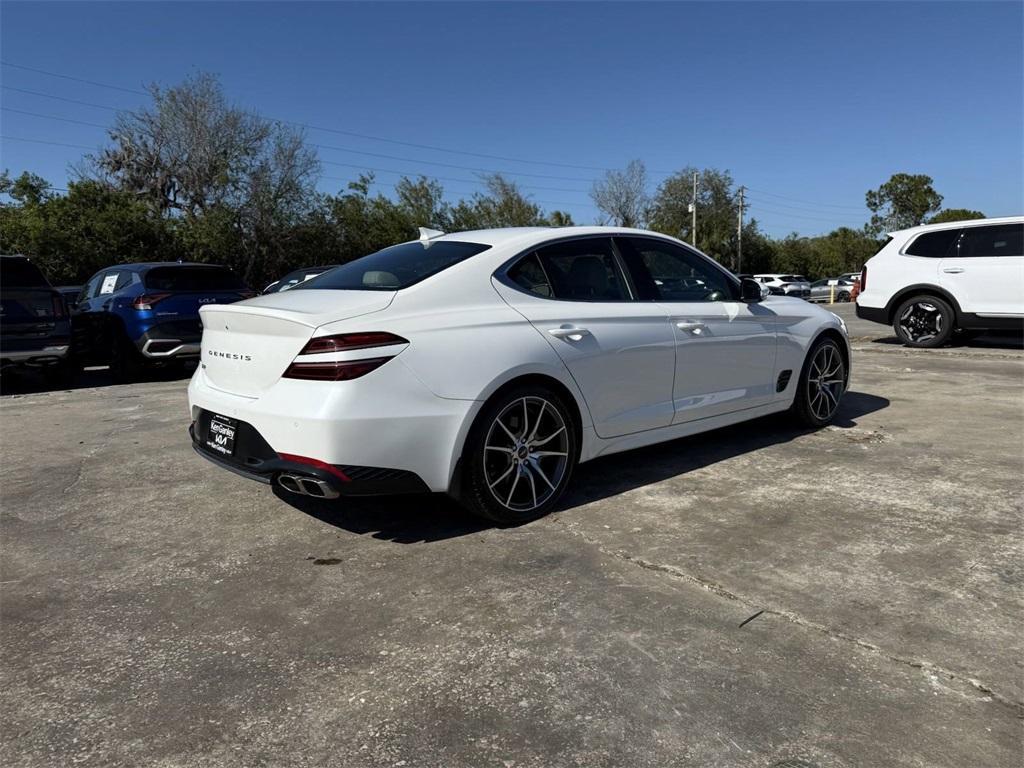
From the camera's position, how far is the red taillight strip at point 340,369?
308 centimetres

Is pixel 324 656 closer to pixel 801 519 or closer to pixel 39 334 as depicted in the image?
pixel 801 519

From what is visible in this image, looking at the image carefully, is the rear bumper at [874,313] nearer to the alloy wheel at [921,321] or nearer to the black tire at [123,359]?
the alloy wheel at [921,321]

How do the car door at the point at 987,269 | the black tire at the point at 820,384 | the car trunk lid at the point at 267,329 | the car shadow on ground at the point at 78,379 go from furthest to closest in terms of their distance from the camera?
the car door at the point at 987,269 → the car shadow on ground at the point at 78,379 → the black tire at the point at 820,384 → the car trunk lid at the point at 267,329

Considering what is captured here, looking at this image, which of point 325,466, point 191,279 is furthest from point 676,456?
point 191,279

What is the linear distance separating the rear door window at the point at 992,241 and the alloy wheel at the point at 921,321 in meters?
0.88

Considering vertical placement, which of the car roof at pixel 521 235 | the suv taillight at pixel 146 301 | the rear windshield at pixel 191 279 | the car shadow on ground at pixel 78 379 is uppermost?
the car roof at pixel 521 235

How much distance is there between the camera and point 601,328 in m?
3.92

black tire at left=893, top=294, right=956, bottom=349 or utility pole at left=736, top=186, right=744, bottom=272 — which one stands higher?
utility pole at left=736, top=186, right=744, bottom=272

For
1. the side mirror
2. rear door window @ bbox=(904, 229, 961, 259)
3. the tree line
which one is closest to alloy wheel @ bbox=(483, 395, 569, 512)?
the side mirror

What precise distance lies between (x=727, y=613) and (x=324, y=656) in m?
1.44

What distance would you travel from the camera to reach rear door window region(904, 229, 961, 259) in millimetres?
10109

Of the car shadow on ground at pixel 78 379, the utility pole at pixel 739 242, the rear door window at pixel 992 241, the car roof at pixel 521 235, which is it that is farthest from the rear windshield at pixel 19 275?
the utility pole at pixel 739 242

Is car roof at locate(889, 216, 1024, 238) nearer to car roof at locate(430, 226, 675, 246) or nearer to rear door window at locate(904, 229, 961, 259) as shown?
rear door window at locate(904, 229, 961, 259)

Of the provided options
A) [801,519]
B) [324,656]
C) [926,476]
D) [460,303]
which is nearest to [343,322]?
[460,303]
